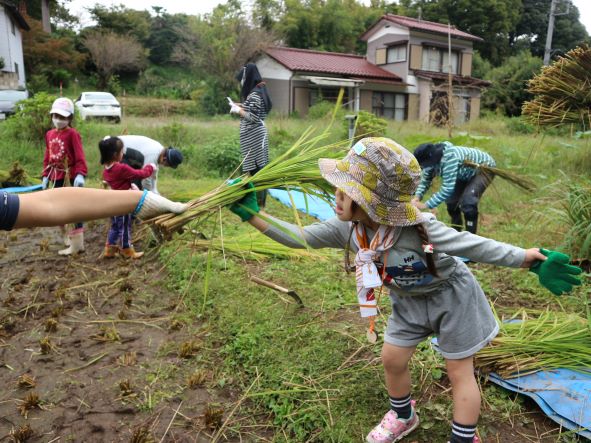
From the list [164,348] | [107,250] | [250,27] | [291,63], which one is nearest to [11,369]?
[164,348]

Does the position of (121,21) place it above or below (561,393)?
above

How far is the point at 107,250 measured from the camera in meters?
4.11

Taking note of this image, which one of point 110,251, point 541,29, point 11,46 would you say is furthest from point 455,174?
point 541,29

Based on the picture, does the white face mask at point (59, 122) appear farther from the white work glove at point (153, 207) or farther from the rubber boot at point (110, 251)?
the white work glove at point (153, 207)

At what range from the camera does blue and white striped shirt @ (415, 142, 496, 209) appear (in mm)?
3857

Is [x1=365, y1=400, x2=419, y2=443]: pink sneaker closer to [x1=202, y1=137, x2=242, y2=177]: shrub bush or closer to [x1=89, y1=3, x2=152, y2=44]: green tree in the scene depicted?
[x1=202, y1=137, x2=242, y2=177]: shrub bush

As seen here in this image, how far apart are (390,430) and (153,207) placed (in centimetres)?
138

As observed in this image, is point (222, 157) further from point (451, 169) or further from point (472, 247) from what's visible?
point (472, 247)

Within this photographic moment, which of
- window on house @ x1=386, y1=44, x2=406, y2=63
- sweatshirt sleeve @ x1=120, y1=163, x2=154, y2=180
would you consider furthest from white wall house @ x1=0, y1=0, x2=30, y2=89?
sweatshirt sleeve @ x1=120, y1=163, x2=154, y2=180

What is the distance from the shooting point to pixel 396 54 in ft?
76.5

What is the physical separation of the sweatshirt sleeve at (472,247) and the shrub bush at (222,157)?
6.87 metres

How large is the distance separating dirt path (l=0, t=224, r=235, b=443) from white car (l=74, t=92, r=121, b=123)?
35.0 feet

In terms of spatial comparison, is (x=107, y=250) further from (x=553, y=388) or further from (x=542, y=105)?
(x=542, y=105)

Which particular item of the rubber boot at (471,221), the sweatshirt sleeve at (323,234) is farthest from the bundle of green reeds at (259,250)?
the sweatshirt sleeve at (323,234)
